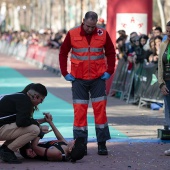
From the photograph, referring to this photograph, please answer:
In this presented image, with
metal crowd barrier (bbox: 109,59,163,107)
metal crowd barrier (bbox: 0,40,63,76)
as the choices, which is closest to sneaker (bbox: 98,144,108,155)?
metal crowd barrier (bbox: 109,59,163,107)

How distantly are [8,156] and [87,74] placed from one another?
1.78 meters

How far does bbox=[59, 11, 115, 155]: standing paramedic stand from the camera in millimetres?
11484

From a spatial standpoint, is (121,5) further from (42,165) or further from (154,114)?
(42,165)

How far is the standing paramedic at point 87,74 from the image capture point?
11.5 metres

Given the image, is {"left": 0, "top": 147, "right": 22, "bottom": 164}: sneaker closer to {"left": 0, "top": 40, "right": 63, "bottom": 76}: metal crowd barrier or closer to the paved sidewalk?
the paved sidewalk

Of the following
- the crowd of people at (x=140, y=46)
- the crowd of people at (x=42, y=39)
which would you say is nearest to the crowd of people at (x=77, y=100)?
the crowd of people at (x=140, y=46)

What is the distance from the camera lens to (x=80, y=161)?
431 inches

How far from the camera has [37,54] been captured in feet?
133

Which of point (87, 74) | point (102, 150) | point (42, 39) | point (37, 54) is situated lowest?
point (37, 54)

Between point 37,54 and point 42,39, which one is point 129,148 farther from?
point 42,39

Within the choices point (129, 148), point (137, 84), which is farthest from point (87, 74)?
point (137, 84)

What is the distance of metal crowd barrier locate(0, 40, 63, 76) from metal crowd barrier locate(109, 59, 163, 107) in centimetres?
1047

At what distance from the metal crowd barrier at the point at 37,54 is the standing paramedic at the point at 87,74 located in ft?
67.1

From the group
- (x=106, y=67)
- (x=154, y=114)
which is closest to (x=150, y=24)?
(x=154, y=114)
